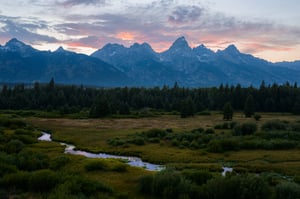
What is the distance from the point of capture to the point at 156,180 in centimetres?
2444

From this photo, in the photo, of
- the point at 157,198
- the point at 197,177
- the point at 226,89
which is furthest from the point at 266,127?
the point at 226,89

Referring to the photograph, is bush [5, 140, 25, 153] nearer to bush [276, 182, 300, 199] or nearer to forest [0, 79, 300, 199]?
forest [0, 79, 300, 199]

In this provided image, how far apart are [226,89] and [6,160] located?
132 m

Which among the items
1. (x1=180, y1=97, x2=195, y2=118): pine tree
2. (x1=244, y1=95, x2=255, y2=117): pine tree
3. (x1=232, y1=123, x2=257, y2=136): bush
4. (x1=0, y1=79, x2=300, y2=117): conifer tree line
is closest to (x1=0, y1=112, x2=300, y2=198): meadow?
(x1=232, y1=123, x2=257, y2=136): bush

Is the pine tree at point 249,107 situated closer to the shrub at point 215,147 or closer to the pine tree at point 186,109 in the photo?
the pine tree at point 186,109

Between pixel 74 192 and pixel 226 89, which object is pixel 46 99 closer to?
pixel 226 89

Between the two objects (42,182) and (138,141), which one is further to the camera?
(138,141)

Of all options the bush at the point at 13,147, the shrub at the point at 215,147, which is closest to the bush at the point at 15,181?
the bush at the point at 13,147

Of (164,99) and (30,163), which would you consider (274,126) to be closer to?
(30,163)

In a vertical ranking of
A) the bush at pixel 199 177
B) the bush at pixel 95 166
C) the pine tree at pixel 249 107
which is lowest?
the bush at pixel 95 166

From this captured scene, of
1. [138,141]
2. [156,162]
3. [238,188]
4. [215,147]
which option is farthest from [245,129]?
[238,188]

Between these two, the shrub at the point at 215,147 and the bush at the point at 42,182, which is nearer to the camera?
the bush at the point at 42,182

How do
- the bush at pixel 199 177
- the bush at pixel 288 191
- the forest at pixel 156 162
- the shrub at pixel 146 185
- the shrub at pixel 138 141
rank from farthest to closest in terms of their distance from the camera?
the shrub at pixel 138 141, the bush at pixel 199 177, the shrub at pixel 146 185, the forest at pixel 156 162, the bush at pixel 288 191

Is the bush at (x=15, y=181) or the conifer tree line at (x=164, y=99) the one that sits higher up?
the conifer tree line at (x=164, y=99)
